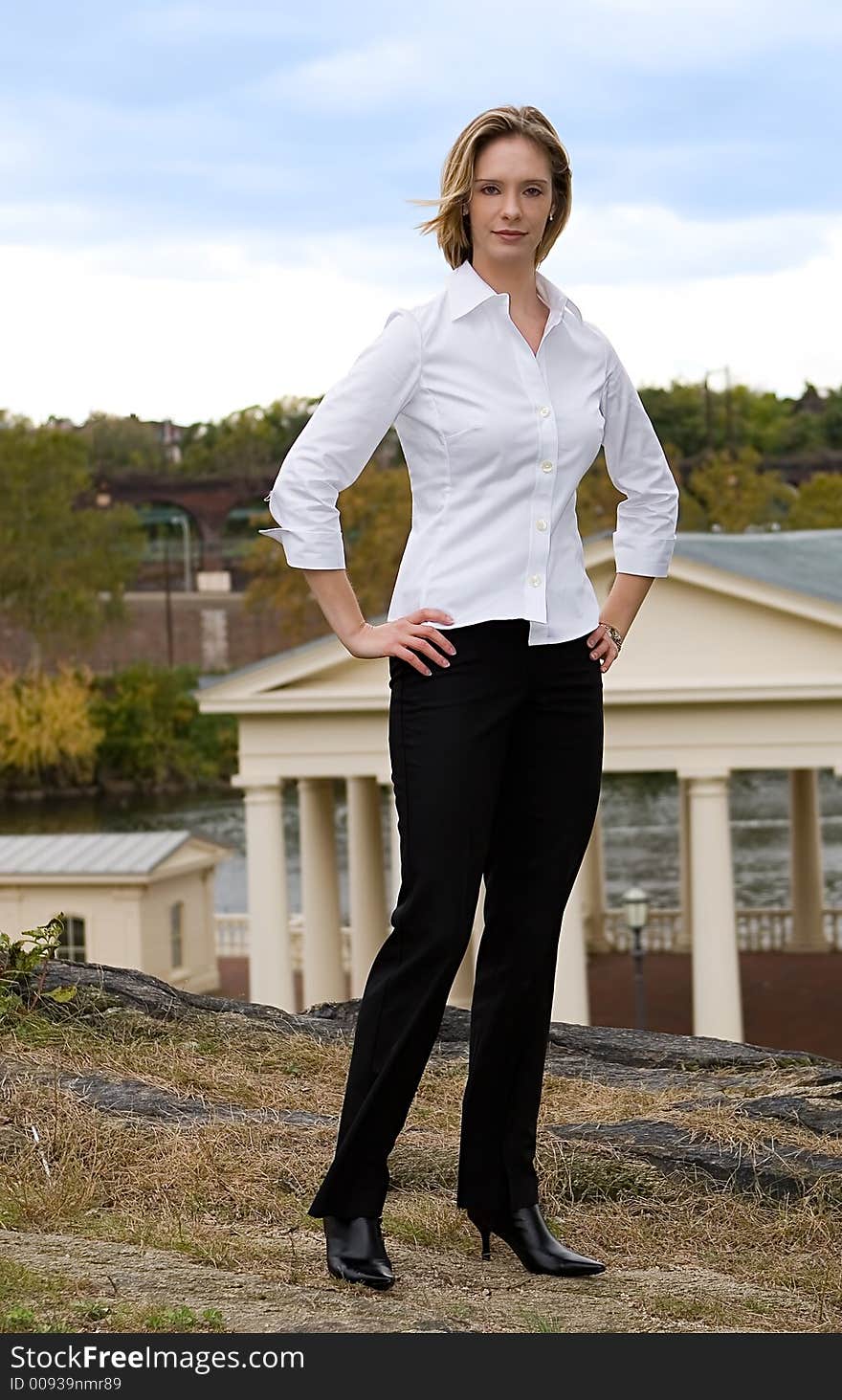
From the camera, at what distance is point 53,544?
241 ft

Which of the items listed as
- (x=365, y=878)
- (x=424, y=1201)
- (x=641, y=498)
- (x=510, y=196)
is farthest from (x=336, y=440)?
(x=365, y=878)

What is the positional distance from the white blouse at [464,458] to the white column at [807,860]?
2775 cm

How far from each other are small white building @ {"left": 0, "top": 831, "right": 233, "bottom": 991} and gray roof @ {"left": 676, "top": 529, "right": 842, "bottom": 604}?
9.00m

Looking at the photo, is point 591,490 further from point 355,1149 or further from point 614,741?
point 355,1149

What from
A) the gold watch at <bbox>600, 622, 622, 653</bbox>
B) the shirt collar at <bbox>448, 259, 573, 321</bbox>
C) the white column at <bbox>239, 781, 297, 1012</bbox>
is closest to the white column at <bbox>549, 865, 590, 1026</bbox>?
the white column at <bbox>239, 781, 297, 1012</bbox>

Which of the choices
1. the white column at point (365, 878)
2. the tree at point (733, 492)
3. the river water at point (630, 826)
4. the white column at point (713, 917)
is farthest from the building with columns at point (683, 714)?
the tree at point (733, 492)

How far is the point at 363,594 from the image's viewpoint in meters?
63.6

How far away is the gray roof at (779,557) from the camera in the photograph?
24.7 metres

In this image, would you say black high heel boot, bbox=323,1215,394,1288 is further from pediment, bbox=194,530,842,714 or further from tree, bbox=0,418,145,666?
tree, bbox=0,418,145,666

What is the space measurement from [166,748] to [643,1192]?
210 feet

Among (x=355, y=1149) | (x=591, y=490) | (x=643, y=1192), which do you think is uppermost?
(x=591, y=490)

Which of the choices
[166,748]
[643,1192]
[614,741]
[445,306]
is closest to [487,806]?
[445,306]

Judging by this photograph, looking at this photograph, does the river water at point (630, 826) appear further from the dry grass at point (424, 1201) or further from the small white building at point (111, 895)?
the dry grass at point (424, 1201)

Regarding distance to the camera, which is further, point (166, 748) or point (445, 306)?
point (166, 748)
